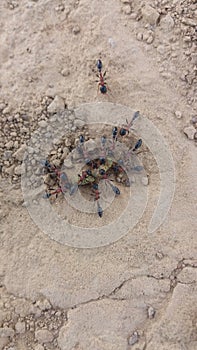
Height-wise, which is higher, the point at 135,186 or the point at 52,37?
the point at 52,37

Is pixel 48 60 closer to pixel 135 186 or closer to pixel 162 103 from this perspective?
pixel 162 103

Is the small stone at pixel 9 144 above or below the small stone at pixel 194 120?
below

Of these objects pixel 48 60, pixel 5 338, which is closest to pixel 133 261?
pixel 5 338

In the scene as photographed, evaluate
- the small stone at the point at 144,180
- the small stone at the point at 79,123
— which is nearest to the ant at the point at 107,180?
the small stone at the point at 144,180

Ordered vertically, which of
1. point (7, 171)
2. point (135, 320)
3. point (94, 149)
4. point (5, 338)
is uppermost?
point (94, 149)

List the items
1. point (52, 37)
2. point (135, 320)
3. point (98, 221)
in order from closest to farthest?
point (135, 320), point (98, 221), point (52, 37)

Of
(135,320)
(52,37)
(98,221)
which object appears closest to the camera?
(135,320)

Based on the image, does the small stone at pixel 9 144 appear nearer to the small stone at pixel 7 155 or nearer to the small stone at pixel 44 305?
the small stone at pixel 7 155
